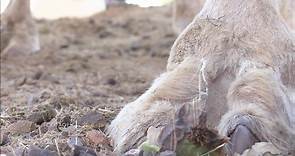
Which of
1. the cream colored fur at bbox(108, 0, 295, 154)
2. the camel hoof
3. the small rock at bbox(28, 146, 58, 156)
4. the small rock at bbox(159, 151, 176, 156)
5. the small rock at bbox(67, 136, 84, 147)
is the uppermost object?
the cream colored fur at bbox(108, 0, 295, 154)

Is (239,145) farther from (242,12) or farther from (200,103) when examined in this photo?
(242,12)

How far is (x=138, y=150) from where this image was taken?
2.30 meters

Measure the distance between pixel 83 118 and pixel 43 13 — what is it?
5960 millimetres

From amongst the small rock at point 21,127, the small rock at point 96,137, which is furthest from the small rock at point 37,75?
the small rock at point 96,137

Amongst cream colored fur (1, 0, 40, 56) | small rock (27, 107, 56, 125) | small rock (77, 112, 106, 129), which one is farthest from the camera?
cream colored fur (1, 0, 40, 56)

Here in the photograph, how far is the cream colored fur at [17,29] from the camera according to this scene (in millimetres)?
5535

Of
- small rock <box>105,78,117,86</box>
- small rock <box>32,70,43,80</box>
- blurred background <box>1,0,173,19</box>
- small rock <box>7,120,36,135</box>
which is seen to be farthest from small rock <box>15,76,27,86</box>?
blurred background <box>1,0,173,19</box>

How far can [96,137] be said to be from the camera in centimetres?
247

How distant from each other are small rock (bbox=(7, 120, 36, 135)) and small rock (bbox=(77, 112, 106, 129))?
19 cm

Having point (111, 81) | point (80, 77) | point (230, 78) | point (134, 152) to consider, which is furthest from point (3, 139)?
point (80, 77)

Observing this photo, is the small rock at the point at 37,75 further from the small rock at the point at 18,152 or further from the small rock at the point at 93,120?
the small rock at the point at 18,152

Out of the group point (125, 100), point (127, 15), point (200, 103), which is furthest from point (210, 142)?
point (127, 15)

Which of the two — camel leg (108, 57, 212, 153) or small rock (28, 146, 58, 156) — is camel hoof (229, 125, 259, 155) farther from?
small rock (28, 146, 58, 156)

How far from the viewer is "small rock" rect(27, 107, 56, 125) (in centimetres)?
287
